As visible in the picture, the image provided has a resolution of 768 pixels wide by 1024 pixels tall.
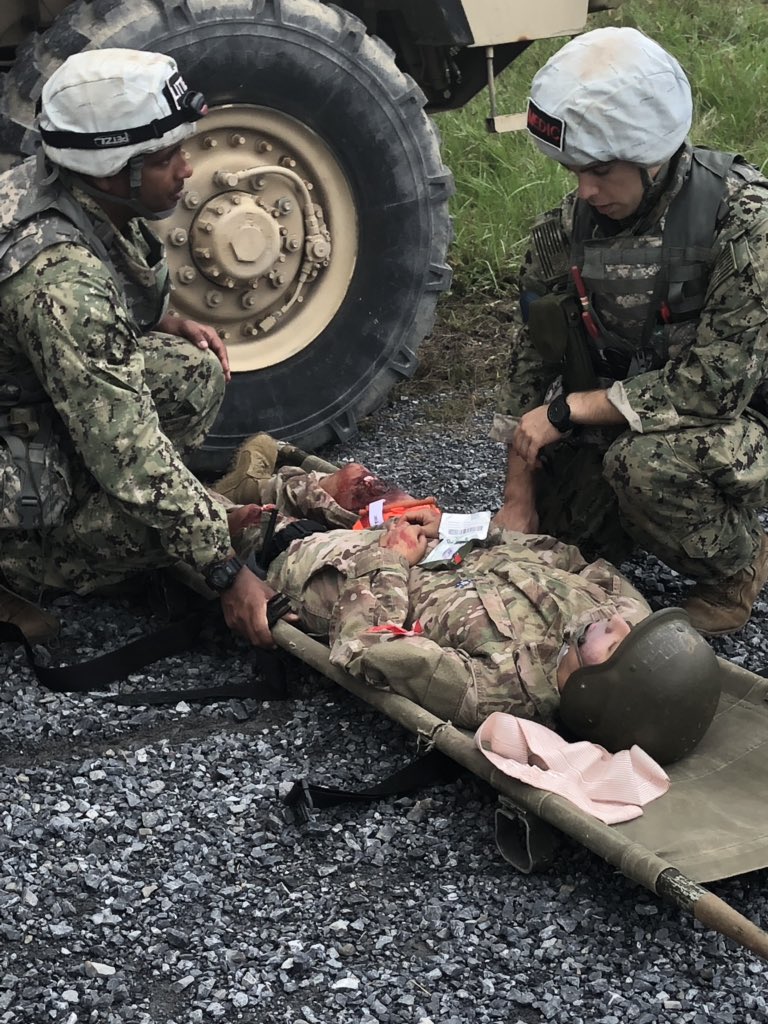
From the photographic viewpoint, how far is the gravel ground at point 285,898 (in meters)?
2.76

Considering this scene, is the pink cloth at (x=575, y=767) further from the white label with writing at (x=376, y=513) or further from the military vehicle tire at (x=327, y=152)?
the military vehicle tire at (x=327, y=152)

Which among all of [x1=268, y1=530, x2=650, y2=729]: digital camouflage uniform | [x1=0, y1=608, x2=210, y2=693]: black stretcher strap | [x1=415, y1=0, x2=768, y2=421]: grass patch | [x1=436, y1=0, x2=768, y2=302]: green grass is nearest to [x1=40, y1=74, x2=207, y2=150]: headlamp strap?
[x1=268, y1=530, x2=650, y2=729]: digital camouflage uniform

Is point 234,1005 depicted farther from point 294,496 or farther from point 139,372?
point 294,496

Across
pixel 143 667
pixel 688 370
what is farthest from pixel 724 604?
pixel 143 667

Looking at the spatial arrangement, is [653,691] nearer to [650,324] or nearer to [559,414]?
[559,414]

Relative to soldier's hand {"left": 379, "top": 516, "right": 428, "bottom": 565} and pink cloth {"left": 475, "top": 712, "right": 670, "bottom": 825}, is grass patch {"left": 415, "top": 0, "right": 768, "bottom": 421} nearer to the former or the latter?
soldier's hand {"left": 379, "top": 516, "right": 428, "bottom": 565}

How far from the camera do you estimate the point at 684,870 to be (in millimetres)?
2898

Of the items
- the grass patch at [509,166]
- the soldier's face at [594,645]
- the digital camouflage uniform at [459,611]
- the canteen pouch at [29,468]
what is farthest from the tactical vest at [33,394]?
the grass patch at [509,166]

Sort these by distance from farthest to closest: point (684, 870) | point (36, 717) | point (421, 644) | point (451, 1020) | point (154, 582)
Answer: point (154, 582) → point (36, 717) → point (421, 644) → point (684, 870) → point (451, 1020)

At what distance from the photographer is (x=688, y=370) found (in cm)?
388

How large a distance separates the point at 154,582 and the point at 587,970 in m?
1.96

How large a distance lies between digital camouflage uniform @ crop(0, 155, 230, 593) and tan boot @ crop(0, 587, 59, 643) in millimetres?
65

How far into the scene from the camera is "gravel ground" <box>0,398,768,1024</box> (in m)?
2.76

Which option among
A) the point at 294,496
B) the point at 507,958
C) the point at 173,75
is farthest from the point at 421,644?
the point at 173,75
